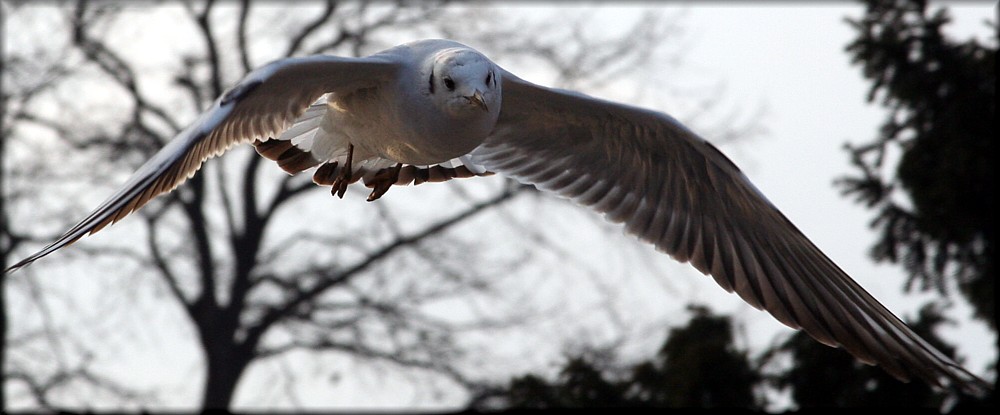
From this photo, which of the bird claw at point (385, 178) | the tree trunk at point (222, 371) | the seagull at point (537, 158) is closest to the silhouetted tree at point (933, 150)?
the seagull at point (537, 158)

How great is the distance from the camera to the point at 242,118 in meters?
5.32

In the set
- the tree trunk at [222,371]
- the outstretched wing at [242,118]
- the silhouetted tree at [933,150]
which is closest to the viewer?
the outstretched wing at [242,118]

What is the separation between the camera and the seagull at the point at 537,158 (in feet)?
16.8

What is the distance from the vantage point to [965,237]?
7297 millimetres

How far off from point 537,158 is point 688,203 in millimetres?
663

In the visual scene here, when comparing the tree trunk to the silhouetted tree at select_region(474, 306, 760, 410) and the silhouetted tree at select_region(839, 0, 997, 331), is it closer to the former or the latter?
the silhouetted tree at select_region(474, 306, 760, 410)

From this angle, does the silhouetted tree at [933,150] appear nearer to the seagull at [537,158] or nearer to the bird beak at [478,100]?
the seagull at [537,158]

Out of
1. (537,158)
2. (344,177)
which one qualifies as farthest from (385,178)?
(537,158)

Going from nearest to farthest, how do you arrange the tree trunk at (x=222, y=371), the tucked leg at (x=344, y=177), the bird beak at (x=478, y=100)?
the bird beak at (x=478, y=100)
the tucked leg at (x=344, y=177)
the tree trunk at (x=222, y=371)

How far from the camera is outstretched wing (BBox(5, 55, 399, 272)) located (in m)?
4.67

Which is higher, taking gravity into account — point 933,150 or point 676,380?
point 933,150

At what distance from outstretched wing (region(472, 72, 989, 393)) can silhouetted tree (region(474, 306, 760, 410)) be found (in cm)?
105

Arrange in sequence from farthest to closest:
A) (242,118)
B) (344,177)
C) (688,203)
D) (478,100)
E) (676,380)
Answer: (676,380), (688,203), (344,177), (242,118), (478,100)

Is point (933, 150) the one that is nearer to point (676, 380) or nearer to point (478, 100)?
point (676, 380)
